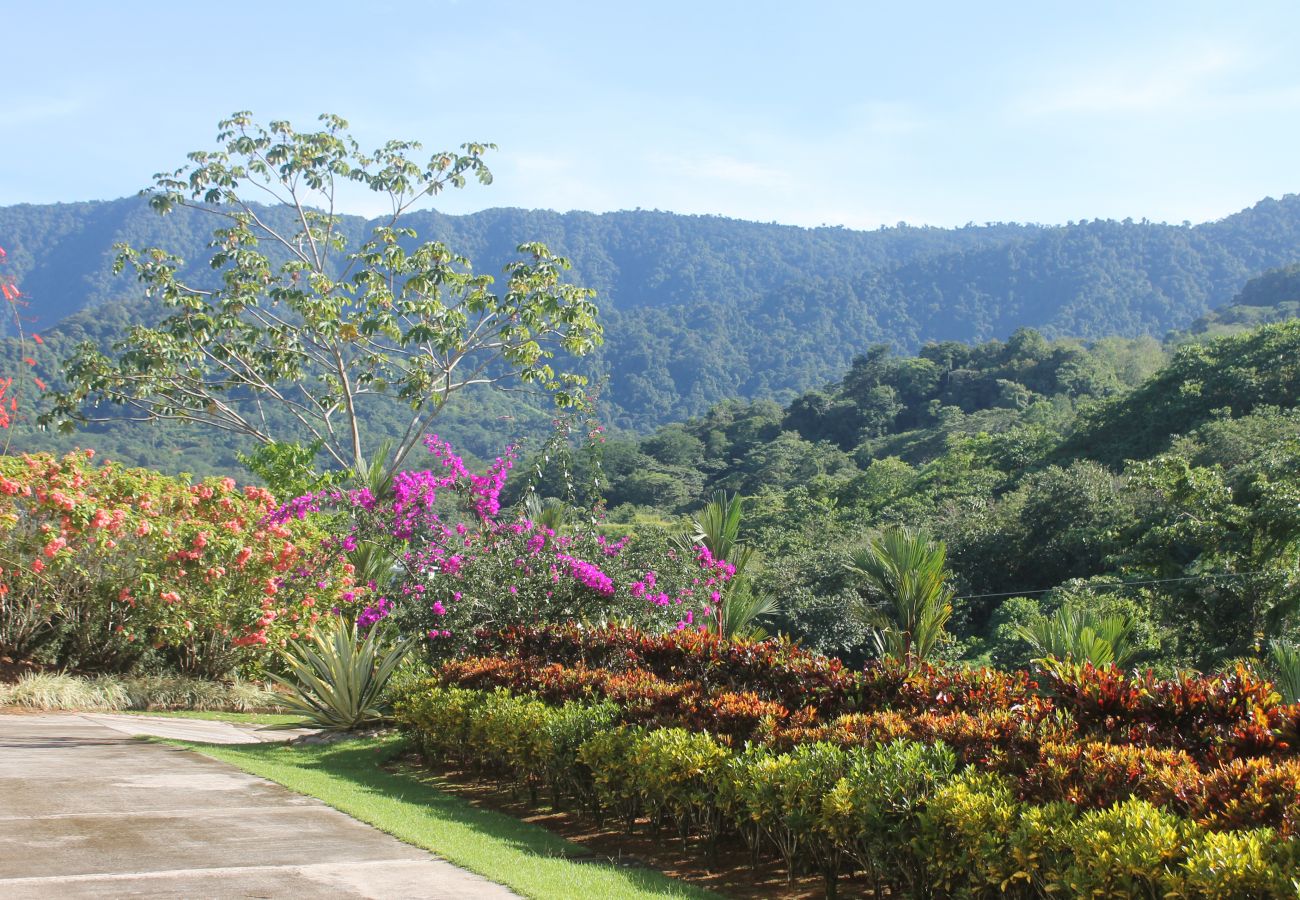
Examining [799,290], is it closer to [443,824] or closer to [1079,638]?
[1079,638]

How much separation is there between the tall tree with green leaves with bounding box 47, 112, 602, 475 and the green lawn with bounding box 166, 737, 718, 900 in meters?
7.04

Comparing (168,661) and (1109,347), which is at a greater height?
(1109,347)

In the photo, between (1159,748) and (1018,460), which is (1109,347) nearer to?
(1018,460)

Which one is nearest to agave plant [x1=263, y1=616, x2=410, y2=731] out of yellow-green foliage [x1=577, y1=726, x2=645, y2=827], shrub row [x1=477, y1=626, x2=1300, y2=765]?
shrub row [x1=477, y1=626, x2=1300, y2=765]

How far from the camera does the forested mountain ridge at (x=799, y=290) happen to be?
11125cm

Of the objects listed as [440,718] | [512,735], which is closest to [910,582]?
[440,718]

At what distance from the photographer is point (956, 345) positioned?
7631 cm

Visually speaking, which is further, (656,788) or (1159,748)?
(656,788)

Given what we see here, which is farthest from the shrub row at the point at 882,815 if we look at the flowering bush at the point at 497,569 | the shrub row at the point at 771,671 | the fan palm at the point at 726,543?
the fan palm at the point at 726,543

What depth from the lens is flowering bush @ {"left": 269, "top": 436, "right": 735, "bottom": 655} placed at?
10609 mm

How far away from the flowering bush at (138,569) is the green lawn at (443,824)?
395 cm

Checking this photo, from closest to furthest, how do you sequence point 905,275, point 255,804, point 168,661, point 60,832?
1. point 60,832
2. point 255,804
3. point 168,661
4. point 905,275

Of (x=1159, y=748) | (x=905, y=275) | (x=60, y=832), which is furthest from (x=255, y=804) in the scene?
(x=905, y=275)

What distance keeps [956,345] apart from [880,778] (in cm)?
7433
